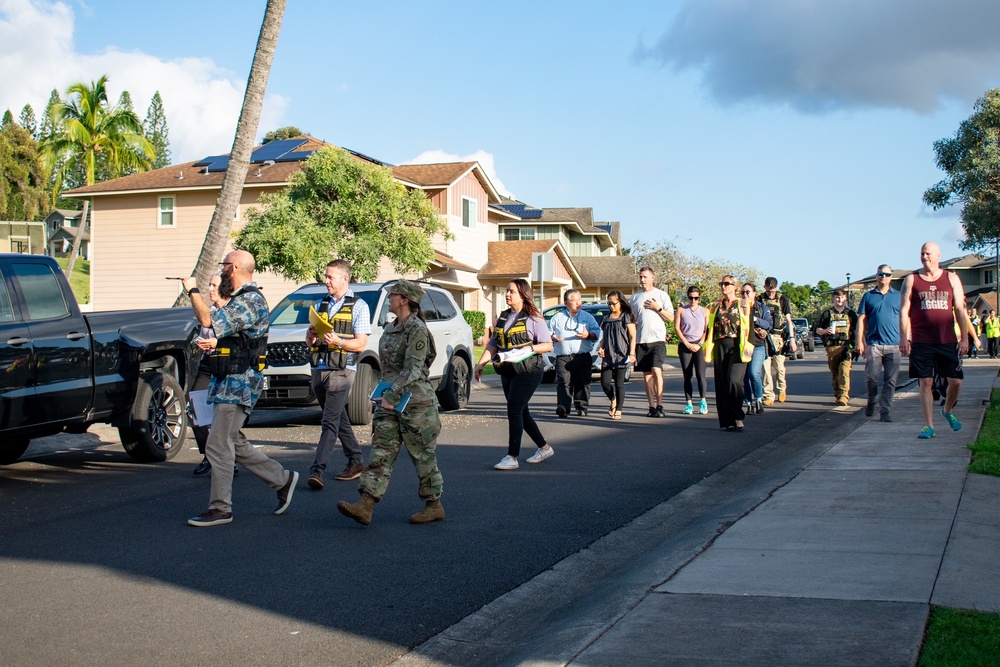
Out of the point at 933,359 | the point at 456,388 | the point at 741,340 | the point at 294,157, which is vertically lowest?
the point at 456,388

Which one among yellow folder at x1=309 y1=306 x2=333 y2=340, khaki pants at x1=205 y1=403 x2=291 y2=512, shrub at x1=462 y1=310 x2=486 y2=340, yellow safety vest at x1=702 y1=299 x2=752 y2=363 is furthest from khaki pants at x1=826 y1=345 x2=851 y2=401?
shrub at x1=462 y1=310 x2=486 y2=340

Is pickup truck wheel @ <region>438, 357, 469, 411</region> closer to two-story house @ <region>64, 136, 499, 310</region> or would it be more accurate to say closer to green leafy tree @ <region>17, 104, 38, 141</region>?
two-story house @ <region>64, 136, 499, 310</region>

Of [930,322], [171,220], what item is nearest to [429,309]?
[930,322]

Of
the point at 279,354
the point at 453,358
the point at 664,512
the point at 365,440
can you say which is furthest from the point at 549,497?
the point at 453,358

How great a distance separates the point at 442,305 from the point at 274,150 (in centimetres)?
2508

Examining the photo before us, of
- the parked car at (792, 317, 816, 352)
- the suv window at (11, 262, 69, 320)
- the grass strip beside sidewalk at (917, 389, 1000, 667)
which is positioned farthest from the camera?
the parked car at (792, 317, 816, 352)

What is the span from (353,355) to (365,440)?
3.45m

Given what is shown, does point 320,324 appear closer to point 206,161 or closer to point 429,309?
point 429,309

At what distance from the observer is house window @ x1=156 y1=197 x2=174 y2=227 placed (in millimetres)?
38156

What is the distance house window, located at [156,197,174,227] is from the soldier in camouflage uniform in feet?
108

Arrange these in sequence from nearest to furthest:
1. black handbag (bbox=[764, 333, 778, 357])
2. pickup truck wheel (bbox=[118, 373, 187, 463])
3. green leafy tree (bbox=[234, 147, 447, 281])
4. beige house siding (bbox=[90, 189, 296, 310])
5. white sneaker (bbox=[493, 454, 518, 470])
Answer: white sneaker (bbox=[493, 454, 518, 470])
pickup truck wheel (bbox=[118, 373, 187, 463])
black handbag (bbox=[764, 333, 778, 357])
green leafy tree (bbox=[234, 147, 447, 281])
beige house siding (bbox=[90, 189, 296, 310])

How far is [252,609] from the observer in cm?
538

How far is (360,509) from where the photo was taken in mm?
7215

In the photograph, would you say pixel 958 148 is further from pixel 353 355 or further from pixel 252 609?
pixel 252 609
